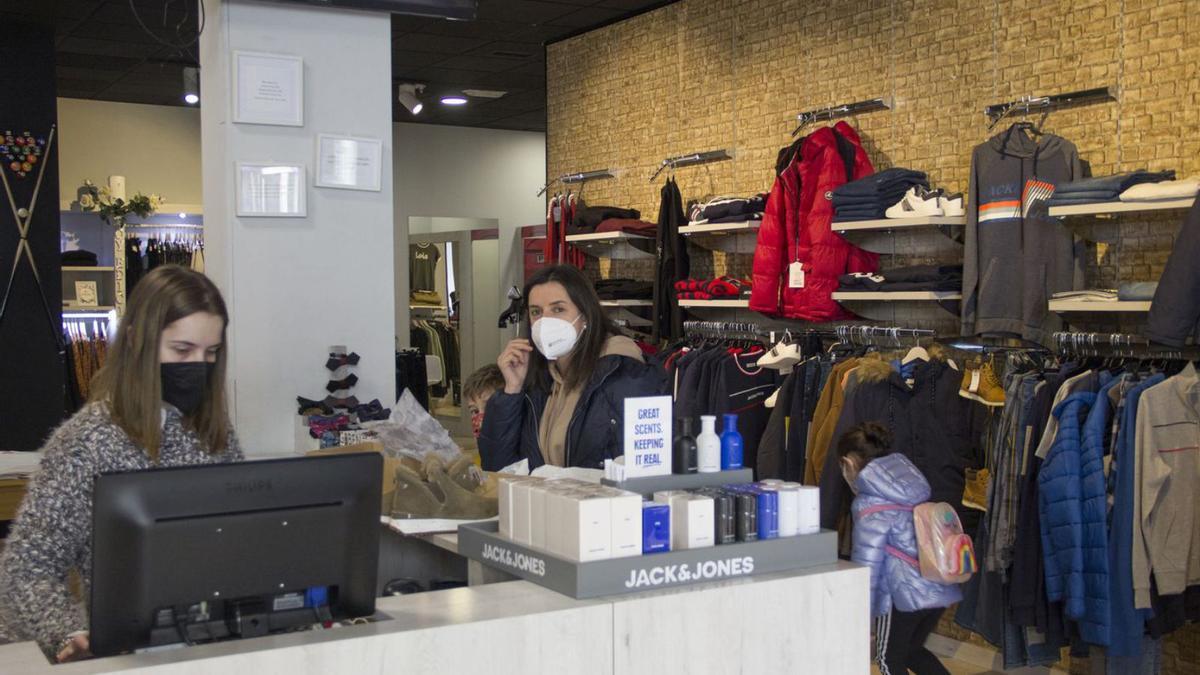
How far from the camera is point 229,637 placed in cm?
197

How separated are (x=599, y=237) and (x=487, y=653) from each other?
212 inches

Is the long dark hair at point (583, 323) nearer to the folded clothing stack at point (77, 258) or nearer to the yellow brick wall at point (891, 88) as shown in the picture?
the yellow brick wall at point (891, 88)

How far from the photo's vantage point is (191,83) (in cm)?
955

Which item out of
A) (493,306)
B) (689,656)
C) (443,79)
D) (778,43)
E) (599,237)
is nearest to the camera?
(689,656)

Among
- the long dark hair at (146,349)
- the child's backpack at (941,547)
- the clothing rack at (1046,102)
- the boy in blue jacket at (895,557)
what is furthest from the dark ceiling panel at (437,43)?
the long dark hair at (146,349)

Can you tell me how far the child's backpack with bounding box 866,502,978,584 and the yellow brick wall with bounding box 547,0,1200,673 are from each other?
4.51 ft

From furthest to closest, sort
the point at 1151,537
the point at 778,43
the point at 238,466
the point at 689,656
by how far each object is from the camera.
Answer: the point at 778,43 < the point at 1151,537 < the point at 689,656 < the point at 238,466

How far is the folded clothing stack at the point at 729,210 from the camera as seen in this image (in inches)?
246

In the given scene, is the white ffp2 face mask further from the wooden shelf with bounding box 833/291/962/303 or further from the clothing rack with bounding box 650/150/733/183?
the clothing rack with bounding box 650/150/733/183

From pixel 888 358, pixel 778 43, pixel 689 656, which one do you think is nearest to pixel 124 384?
pixel 689 656

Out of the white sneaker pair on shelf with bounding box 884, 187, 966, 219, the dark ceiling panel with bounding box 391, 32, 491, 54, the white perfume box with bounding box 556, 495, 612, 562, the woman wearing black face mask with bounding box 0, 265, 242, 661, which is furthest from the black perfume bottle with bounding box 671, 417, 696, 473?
the dark ceiling panel with bounding box 391, 32, 491, 54

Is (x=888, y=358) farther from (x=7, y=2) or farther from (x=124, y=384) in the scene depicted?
(x=7, y=2)

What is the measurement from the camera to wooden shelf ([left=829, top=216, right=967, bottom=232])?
511cm

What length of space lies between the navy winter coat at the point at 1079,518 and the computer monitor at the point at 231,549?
3064mm
